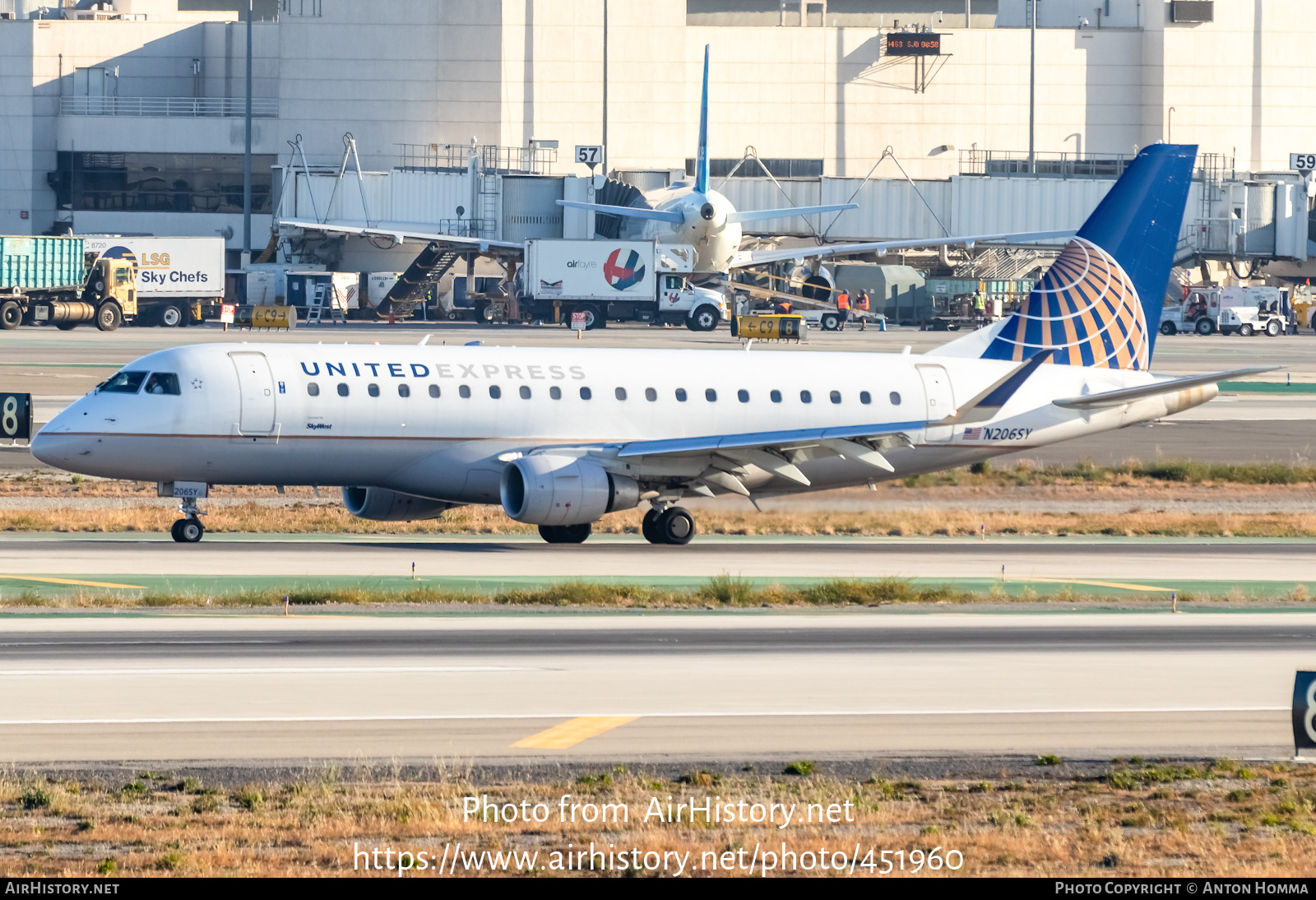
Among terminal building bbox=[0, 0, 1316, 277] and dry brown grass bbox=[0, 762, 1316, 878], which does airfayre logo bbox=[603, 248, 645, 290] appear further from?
dry brown grass bbox=[0, 762, 1316, 878]

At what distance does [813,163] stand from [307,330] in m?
57.2

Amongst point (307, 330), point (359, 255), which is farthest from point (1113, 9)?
point (307, 330)

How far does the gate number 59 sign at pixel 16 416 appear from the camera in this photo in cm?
4212

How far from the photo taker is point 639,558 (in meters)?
34.4

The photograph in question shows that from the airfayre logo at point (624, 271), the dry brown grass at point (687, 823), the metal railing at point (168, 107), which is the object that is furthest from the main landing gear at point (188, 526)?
the metal railing at point (168, 107)

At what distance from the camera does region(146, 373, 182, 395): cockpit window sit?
1316 inches

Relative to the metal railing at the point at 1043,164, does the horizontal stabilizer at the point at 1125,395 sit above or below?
below

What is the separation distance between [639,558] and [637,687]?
14030mm

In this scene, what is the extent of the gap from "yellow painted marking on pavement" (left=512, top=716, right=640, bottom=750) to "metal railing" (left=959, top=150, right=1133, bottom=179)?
119405mm

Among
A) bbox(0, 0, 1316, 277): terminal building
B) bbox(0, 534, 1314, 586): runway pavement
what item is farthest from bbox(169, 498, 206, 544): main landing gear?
bbox(0, 0, 1316, 277): terminal building

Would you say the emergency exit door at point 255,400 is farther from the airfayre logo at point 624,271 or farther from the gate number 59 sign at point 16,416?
the airfayre logo at point 624,271

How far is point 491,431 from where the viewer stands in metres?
34.9

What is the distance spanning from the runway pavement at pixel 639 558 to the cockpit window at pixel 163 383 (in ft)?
9.83

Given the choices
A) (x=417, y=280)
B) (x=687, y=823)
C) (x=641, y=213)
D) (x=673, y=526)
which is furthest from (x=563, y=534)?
(x=417, y=280)
